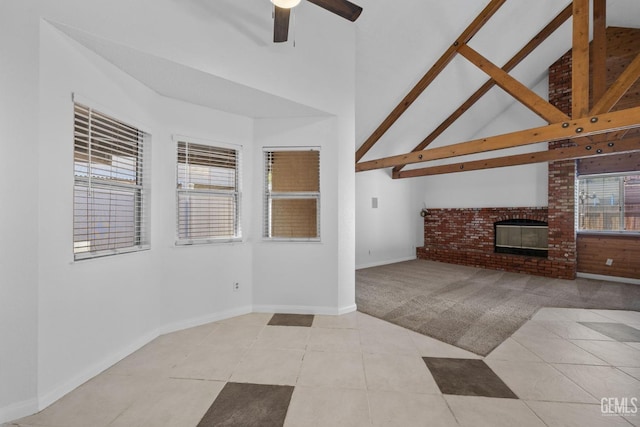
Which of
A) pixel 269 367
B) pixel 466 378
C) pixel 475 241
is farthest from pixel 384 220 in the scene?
pixel 269 367

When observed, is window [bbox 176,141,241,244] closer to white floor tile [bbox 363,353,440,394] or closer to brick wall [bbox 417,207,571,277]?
white floor tile [bbox 363,353,440,394]

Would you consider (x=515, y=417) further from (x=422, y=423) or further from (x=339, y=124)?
(x=339, y=124)

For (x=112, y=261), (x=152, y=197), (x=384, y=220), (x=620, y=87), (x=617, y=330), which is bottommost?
(x=617, y=330)

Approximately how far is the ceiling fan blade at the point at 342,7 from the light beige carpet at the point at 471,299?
311cm

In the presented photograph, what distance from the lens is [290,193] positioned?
11.1ft

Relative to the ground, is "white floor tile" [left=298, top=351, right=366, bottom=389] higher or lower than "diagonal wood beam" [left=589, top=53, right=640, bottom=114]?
lower

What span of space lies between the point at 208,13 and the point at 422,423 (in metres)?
3.54

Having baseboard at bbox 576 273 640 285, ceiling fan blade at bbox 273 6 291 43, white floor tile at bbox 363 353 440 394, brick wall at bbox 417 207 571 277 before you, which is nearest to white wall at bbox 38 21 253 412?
ceiling fan blade at bbox 273 6 291 43

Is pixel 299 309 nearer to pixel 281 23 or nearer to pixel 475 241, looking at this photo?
pixel 281 23

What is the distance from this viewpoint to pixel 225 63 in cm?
243

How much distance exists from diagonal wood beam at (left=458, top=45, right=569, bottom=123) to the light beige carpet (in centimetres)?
258

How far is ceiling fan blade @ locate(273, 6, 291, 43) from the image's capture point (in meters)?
1.86

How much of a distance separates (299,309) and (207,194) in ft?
5.95

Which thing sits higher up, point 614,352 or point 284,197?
point 284,197
